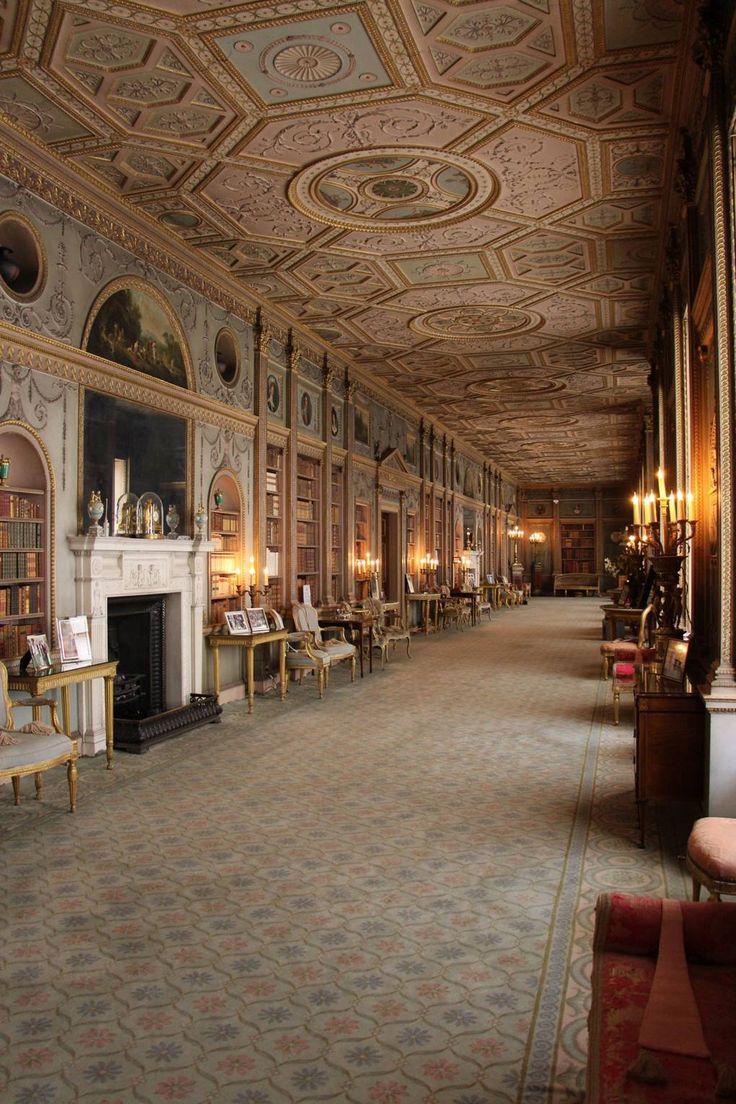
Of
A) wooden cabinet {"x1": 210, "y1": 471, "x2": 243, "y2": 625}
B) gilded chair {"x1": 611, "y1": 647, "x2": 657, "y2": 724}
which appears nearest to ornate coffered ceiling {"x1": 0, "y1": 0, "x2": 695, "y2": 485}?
wooden cabinet {"x1": 210, "y1": 471, "x2": 243, "y2": 625}

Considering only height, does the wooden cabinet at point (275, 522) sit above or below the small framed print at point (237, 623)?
above

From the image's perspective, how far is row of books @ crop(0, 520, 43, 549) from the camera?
6414 millimetres

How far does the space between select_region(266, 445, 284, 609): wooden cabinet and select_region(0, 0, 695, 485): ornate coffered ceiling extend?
2.04 meters

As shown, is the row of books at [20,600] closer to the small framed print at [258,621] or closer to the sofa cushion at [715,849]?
the small framed print at [258,621]

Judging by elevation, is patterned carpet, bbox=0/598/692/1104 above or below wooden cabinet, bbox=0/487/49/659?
below

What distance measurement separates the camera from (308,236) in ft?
28.4

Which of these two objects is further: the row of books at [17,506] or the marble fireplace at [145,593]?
the marble fireplace at [145,593]

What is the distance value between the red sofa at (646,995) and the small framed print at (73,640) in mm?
5066

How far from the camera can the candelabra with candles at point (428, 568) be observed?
19.3 metres

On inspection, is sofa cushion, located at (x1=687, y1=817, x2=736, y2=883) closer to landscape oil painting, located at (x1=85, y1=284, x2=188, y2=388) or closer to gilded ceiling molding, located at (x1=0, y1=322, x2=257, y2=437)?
gilded ceiling molding, located at (x1=0, y1=322, x2=257, y2=437)

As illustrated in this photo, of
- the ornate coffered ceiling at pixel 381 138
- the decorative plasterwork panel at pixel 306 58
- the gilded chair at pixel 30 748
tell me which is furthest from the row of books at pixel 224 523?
the decorative plasterwork panel at pixel 306 58

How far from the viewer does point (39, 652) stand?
6.17m

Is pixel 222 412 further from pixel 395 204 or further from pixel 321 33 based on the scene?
pixel 321 33

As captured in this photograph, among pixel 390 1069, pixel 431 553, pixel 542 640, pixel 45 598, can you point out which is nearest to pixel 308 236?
pixel 45 598
